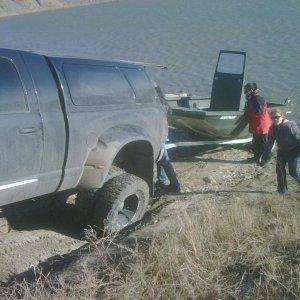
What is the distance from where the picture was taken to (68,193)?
5961 millimetres

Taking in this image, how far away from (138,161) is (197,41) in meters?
22.0

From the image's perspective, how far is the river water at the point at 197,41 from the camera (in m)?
18.6

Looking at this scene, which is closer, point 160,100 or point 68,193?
point 68,193

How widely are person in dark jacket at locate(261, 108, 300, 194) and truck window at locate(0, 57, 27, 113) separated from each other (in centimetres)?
377

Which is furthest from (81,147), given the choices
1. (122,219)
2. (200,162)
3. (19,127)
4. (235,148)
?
(235,148)

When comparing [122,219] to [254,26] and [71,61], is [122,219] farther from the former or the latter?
[254,26]

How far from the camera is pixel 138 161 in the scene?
6305 mm

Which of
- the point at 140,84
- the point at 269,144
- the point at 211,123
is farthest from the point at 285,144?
the point at 211,123

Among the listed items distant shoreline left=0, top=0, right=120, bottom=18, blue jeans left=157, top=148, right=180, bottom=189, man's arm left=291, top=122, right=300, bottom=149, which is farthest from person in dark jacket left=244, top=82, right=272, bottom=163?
distant shoreline left=0, top=0, right=120, bottom=18

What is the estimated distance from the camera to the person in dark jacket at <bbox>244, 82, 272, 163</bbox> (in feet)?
32.0

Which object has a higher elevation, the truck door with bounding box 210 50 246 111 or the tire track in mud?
the truck door with bounding box 210 50 246 111

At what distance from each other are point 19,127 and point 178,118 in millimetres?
5607

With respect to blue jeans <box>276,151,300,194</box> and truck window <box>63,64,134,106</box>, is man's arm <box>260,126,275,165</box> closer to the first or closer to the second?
blue jeans <box>276,151,300,194</box>

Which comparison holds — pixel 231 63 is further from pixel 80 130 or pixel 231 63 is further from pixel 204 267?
pixel 204 267
